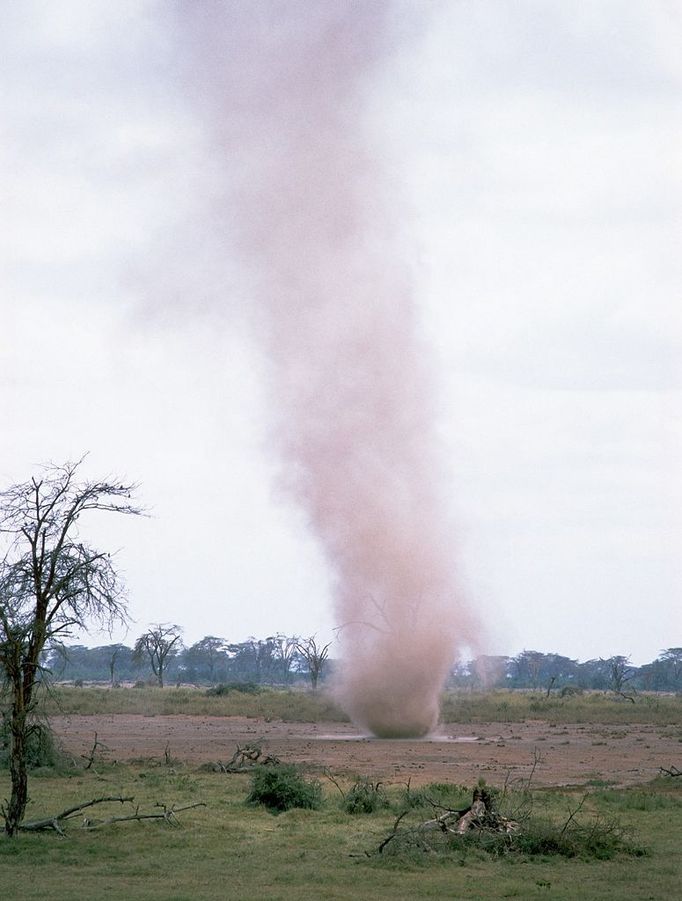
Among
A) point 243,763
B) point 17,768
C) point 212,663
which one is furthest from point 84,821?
point 212,663

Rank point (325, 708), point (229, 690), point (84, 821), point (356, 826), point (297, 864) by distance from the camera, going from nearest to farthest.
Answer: point (297, 864), point (84, 821), point (356, 826), point (325, 708), point (229, 690)

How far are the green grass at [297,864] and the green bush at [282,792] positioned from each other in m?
0.38

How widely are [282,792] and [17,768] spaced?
23.6 ft

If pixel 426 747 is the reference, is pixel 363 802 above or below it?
below

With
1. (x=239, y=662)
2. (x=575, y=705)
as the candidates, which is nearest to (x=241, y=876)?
(x=575, y=705)

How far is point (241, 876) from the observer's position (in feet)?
56.5

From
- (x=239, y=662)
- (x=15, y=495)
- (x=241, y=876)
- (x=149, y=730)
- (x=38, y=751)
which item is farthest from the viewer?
(x=239, y=662)

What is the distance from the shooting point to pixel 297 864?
18250 millimetres

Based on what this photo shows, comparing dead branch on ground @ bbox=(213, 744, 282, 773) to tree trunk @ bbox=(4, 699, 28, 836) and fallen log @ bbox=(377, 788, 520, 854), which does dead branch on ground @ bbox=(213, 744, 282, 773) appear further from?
fallen log @ bbox=(377, 788, 520, 854)

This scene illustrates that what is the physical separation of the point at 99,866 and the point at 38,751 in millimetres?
16280

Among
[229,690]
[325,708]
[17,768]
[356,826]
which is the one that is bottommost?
[356,826]

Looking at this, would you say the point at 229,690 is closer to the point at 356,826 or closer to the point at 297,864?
the point at 356,826

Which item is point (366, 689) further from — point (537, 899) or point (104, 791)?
point (537, 899)

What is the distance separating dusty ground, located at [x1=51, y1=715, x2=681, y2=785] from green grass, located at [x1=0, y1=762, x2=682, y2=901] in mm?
8170
